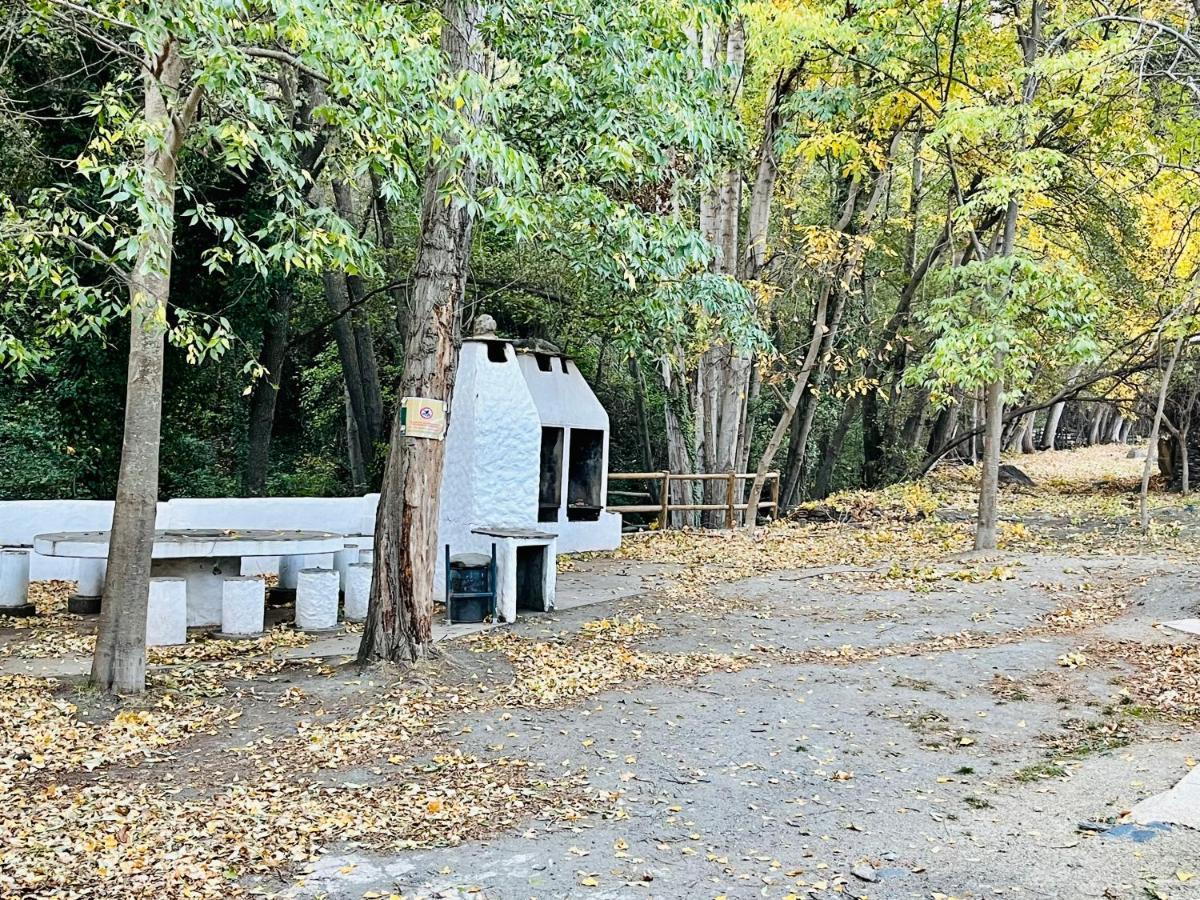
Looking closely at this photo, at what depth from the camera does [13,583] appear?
31.0 feet

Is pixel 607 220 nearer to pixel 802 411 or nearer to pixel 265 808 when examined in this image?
pixel 265 808

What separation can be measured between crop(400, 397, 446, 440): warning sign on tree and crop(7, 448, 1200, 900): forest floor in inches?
64.7

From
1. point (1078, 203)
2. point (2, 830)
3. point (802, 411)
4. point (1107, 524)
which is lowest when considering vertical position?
point (2, 830)

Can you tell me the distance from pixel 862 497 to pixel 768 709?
43.4ft

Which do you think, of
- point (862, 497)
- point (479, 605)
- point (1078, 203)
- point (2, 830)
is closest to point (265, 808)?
point (2, 830)

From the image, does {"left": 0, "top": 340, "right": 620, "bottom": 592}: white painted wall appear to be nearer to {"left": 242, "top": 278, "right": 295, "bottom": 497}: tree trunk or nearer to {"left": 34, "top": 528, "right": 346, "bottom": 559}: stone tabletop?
{"left": 34, "top": 528, "right": 346, "bottom": 559}: stone tabletop

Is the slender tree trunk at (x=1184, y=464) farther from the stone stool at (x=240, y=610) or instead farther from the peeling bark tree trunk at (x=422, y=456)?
the stone stool at (x=240, y=610)

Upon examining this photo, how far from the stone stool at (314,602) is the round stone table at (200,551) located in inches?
13.2

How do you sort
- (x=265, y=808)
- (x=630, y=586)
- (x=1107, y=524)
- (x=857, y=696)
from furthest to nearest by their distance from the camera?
(x=1107, y=524)
(x=630, y=586)
(x=857, y=696)
(x=265, y=808)

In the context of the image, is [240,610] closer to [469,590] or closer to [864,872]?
[469,590]

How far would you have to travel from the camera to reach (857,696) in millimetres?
6930

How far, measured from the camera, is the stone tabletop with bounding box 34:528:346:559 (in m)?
8.64

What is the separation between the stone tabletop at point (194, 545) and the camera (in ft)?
28.3

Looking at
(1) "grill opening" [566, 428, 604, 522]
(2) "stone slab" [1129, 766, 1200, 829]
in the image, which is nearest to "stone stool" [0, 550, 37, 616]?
(1) "grill opening" [566, 428, 604, 522]
